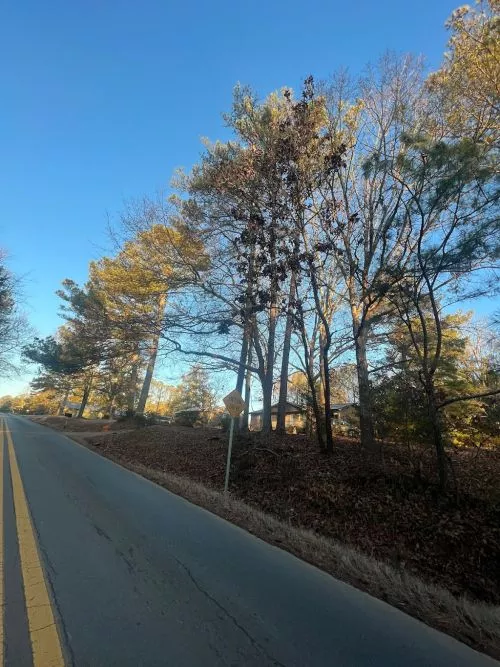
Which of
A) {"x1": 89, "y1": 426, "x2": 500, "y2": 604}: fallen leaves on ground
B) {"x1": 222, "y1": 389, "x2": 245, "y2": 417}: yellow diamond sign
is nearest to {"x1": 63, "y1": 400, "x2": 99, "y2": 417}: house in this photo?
{"x1": 89, "y1": 426, "x2": 500, "y2": 604}: fallen leaves on ground

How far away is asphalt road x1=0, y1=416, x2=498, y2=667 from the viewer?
9.52ft

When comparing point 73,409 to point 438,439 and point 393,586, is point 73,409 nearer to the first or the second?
point 438,439

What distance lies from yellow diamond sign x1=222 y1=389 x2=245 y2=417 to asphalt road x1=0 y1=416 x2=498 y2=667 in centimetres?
336

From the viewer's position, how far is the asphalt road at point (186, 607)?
2.90 meters

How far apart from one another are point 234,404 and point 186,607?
19.3 feet

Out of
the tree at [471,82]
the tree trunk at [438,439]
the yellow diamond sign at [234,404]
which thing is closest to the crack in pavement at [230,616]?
the yellow diamond sign at [234,404]

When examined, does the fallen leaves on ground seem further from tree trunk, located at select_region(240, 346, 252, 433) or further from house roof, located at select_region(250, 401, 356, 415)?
tree trunk, located at select_region(240, 346, 252, 433)

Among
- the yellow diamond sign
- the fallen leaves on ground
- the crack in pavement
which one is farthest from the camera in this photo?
the yellow diamond sign

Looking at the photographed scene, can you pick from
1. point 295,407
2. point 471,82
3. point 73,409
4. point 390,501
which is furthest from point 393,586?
point 73,409

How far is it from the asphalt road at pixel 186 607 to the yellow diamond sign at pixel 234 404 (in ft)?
11.0

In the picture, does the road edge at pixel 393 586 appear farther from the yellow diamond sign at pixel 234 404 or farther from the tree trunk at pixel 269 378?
the tree trunk at pixel 269 378

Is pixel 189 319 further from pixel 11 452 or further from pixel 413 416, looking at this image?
pixel 413 416

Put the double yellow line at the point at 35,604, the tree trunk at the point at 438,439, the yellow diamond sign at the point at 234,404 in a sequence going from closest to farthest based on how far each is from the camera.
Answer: the double yellow line at the point at 35,604 → the tree trunk at the point at 438,439 → the yellow diamond sign at the point at 234,404

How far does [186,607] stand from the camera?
3541 millimetres
